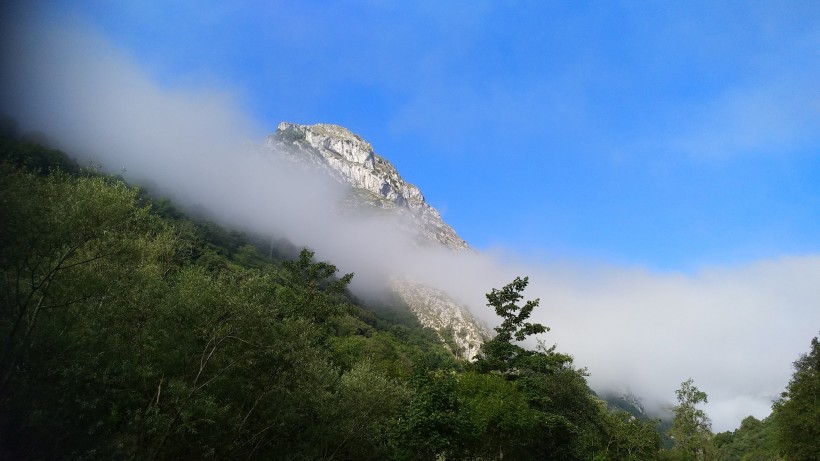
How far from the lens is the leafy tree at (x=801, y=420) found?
48531 mm

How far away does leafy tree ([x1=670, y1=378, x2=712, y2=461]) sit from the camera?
85562 mm

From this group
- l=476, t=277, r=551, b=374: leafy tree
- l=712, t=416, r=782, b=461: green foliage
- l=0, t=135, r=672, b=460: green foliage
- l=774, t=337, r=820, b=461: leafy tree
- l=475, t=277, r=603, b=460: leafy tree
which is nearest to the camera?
l=0, t=135, r=672, b=460: green foliage

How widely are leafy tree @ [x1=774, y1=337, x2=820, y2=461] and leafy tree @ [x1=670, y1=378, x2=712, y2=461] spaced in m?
34.1

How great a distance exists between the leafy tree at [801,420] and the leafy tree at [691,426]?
3413 centimetres

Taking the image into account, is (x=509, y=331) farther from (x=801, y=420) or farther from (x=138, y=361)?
(x=138, y=361)

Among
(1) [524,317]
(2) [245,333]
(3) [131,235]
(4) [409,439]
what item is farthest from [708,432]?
(3) [131,235]

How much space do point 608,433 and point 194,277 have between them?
2860 inches

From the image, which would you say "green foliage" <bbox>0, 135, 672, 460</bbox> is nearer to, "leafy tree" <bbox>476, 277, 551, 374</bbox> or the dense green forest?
the dense green forest

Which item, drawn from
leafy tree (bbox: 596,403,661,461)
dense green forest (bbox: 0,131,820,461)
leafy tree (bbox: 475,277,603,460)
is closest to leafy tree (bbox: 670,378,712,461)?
leafy tree (bbox: 596,403,661,461)

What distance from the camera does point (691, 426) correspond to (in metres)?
86.1

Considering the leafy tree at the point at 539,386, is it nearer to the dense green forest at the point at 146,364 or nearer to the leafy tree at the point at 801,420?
the dense green forest at the point at 146,364

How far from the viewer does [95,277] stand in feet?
89.0

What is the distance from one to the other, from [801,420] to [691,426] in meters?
41.7

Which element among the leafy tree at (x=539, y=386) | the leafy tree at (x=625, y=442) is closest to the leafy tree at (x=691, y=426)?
the leafy tree at (x=625, y=442)
